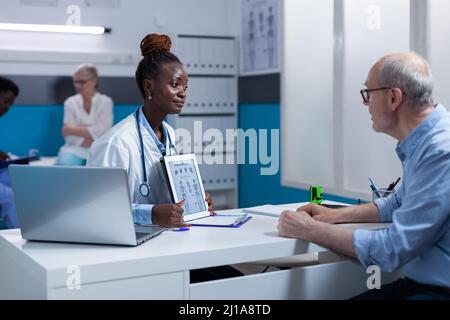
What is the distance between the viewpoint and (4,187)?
3555mm

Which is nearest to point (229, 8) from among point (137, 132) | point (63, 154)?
point (63, 154)

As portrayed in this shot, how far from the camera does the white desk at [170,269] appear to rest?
1566 mm

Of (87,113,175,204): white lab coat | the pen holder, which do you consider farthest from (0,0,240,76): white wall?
the pen holder

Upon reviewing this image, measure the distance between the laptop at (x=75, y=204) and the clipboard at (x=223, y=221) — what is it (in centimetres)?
36

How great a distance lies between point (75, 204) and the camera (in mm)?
1719

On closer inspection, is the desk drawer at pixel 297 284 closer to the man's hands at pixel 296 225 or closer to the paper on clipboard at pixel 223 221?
the man's hands at pixel 296 225

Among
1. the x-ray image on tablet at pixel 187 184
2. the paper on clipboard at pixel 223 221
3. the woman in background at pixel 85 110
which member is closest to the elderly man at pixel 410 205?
the paper on clipboard at pixel 223 221

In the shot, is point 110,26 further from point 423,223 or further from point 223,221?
point 423,223

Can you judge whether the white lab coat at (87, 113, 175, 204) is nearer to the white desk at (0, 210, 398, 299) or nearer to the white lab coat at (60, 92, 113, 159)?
the white desk at (0, 210, 398, 299)

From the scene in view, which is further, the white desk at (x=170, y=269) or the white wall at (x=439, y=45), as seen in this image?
the white wall at (x=439, y=45)

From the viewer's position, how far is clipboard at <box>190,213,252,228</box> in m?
2.10

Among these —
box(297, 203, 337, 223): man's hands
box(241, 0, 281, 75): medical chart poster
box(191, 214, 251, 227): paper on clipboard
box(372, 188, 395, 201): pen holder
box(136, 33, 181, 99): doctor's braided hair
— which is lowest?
box(191, 214, 251, 227): paper on clipboard

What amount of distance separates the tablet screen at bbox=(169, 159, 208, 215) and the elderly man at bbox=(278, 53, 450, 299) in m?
0.39

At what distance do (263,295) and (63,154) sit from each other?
345 centimetres
